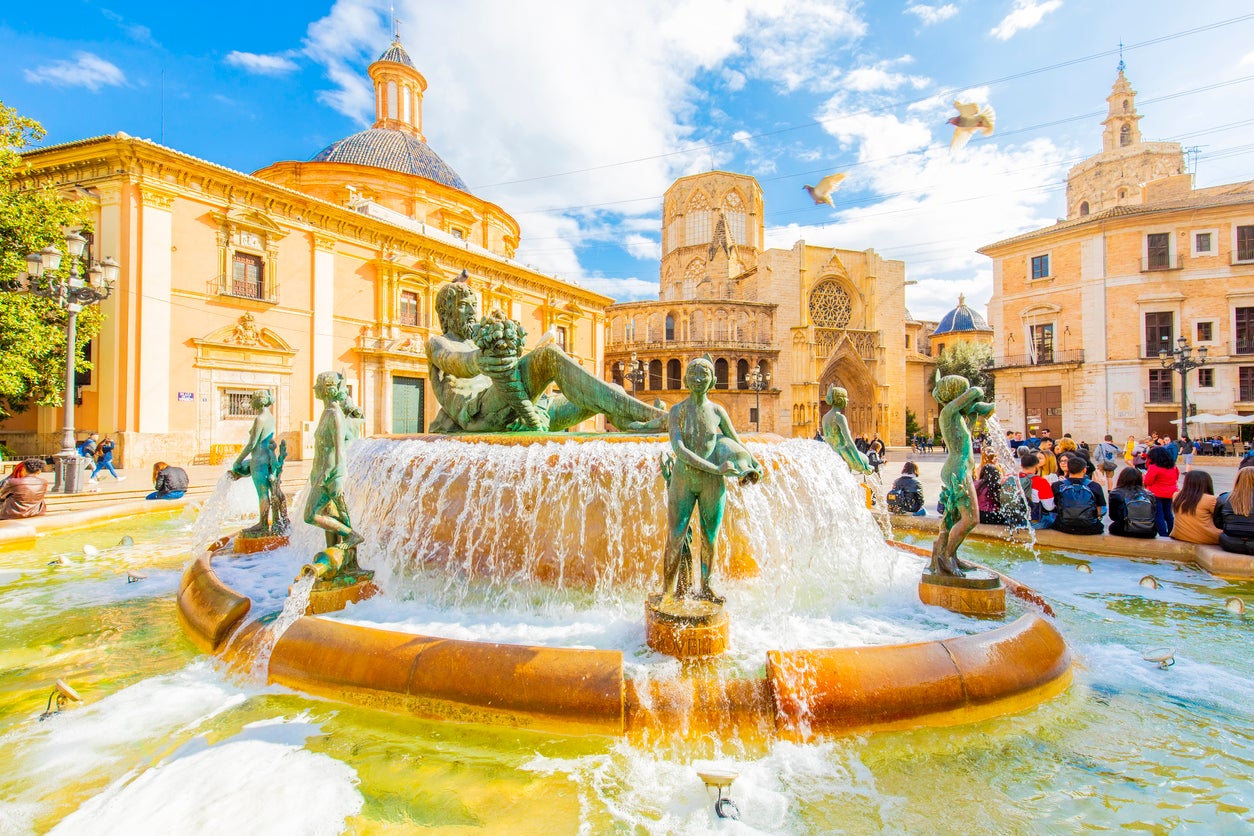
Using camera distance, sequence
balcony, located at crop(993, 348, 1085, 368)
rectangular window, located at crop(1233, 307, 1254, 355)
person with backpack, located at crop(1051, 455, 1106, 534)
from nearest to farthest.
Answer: person with backpack, located at crop(1051, 455, 1106, 534) → rectangular window, located at crop(1233, 307, 1254, 355) → balcony, located at crop(993, 348, 1085, 368)

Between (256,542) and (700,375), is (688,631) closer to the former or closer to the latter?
(700,375)

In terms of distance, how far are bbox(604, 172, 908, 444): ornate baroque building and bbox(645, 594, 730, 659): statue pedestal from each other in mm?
35108

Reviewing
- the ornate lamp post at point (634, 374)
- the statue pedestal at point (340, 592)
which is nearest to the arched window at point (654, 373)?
the ornate lamp post at point (634, 374)

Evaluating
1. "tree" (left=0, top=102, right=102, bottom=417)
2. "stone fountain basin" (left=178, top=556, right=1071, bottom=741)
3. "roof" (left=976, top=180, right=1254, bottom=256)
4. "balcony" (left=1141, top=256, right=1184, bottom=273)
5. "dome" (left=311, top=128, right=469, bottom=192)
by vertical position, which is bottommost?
"stone fountain basin" (left=178, top=556, right=1071, bottom=741)

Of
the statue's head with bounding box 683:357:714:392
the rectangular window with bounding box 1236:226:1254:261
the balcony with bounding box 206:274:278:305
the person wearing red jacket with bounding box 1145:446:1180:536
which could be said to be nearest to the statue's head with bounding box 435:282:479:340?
the statue's head with bounding box 683:357:714:392

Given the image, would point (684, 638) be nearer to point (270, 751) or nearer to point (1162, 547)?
point (270, 751)

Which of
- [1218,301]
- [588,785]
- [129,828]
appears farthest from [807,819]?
[1218,301]

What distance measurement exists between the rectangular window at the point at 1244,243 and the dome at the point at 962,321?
27759mm

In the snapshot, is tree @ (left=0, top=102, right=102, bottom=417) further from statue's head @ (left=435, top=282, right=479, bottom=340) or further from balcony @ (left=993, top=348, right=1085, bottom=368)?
balcony @ (left=993, top=348, right=1085, bottom=368)

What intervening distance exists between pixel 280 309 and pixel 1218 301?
41119 millimetres

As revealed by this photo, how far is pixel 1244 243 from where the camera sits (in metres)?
27.3

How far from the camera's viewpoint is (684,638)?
3.17 m

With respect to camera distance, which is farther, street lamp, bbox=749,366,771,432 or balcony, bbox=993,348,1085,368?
street lamp, bbox=749,366,771,432

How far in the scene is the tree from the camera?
1380 cm
